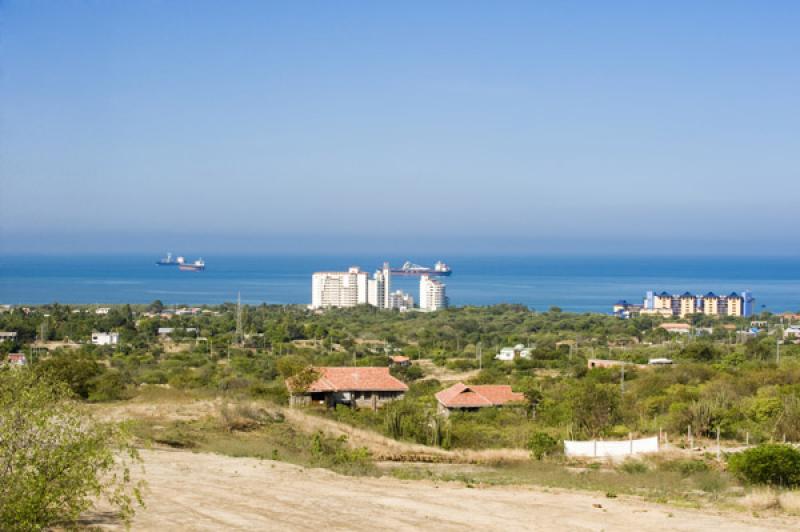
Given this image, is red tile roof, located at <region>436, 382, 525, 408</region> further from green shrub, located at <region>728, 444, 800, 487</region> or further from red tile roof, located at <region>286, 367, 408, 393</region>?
green shrub, located at <region>728, 444, 800, 487</region>

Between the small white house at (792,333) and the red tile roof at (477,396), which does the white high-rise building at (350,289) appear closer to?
the small white house at (792,333)

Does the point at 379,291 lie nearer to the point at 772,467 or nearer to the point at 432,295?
the point at 432,295

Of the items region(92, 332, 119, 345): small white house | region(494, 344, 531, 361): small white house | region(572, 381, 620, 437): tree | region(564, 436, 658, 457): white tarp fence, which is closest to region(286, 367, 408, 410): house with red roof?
region(572, 381, 620, 437): tree

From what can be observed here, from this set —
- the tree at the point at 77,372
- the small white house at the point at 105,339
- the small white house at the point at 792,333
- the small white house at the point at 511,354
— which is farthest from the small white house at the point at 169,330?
the small white house at the point at 792,333

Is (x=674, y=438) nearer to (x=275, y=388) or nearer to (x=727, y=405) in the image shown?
(x=727, y=405)

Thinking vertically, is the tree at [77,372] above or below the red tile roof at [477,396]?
above

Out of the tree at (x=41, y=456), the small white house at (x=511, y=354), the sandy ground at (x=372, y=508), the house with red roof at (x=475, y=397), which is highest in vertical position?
the tree at (x=41, y=456)

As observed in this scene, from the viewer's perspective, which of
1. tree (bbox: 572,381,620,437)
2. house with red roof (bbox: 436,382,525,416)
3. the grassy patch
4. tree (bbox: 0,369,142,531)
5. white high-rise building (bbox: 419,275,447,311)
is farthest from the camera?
white high-rise building (bbox: 419,275,447,311)
